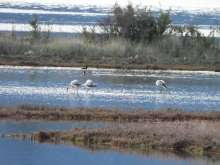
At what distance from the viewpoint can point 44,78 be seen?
124 feet

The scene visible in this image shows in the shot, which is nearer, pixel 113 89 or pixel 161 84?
pixel 161 84

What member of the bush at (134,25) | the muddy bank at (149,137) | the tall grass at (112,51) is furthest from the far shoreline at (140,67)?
the muddy bank at (149,137)

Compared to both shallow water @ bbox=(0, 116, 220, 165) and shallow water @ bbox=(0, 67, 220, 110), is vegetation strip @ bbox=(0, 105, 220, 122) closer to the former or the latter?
shallow water @ bbox=(0, 67, 220, 110)

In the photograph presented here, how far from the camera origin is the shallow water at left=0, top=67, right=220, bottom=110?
29.9 metres

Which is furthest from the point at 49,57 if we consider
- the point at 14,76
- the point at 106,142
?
the point at 106,142

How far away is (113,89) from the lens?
34.4 meters

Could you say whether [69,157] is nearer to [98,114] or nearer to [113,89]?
[98,114]

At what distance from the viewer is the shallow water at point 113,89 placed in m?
29.9

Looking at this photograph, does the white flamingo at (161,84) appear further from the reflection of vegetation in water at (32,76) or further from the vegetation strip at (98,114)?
the vegetation strip at (98,114)

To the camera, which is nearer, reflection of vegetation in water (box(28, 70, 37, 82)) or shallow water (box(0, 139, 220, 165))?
shallow water (box(0, 139, 220, 165))

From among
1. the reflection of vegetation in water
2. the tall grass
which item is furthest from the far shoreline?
the reflection of vegetation in water

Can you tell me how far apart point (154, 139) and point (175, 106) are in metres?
8.45

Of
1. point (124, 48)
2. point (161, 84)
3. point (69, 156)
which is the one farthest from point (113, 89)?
point (69, 156)

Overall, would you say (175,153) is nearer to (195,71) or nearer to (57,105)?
(57,105)
